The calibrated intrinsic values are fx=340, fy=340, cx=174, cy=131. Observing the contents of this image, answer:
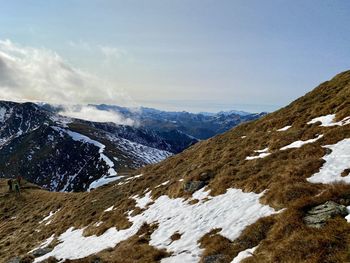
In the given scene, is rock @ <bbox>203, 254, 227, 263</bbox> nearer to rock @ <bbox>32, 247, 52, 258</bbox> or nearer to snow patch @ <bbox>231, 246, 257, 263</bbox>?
snow patch @ <bbox>231, 246, 257, 263</bbox>

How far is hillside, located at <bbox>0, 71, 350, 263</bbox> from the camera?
13828 mm

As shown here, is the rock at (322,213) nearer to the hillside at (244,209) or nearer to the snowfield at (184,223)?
the hillside at (244,209)

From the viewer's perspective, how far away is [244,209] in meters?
18.8

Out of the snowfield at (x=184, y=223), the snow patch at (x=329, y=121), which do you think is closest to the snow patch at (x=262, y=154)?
the snow patch at (x=329, y=121)

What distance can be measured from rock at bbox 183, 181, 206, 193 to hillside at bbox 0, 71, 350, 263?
12cm

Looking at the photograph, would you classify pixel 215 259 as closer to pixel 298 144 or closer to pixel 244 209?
pixel 244 209

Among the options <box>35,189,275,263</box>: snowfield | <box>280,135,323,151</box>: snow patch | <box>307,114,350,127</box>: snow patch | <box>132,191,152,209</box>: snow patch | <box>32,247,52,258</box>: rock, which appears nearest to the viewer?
<box>35,189,275,263</box>: snowfield

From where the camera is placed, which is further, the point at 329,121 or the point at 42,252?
the point at 42,252

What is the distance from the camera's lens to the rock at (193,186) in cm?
2689

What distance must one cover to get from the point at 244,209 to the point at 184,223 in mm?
4332

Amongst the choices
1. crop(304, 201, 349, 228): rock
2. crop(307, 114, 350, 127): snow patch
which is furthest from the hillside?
crop(307, 114, 350, 127): snow patch

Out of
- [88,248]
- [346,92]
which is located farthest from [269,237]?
[346,92]

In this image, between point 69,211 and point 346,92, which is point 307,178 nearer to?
point 346,92

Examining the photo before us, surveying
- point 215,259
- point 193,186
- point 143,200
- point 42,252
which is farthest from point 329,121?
point 42,252
